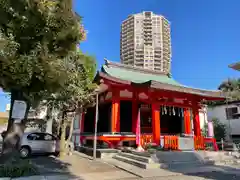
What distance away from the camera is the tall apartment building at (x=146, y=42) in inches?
2489

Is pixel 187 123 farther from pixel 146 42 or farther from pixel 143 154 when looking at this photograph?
pixel 146 42

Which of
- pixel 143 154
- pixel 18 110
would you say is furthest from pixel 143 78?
pixel 18 110

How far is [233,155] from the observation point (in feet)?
35.9

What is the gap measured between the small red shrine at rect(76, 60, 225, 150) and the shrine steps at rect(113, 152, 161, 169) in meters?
1.39

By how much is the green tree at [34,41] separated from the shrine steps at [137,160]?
4.86 m

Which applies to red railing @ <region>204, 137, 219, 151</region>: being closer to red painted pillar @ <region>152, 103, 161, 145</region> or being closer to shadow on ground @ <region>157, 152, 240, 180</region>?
shadow on ground @ <region>157, 152, 240, 180</region>

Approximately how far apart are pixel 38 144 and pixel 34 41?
317 inches

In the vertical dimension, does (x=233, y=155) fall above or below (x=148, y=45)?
below

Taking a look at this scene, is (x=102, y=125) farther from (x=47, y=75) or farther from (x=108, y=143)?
(x=47, y=75)

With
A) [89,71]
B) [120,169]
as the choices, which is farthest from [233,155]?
[89,71]

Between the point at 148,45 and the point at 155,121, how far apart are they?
57.7 meters

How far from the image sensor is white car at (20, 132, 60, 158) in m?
11.6

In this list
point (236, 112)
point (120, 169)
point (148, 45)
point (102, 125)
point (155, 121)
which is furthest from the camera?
point (148, 45)

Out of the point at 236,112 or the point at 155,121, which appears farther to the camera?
the point at 236,112
